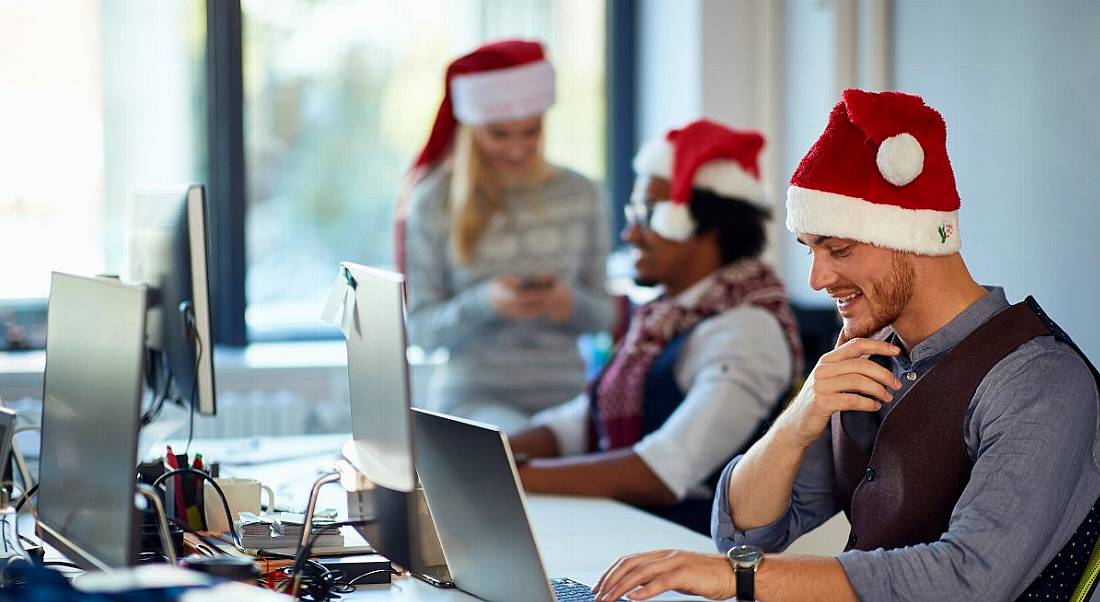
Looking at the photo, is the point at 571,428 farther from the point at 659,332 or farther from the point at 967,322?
the point at 967,322

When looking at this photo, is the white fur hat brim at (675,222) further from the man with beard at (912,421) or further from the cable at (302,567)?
the cable at (302,567)

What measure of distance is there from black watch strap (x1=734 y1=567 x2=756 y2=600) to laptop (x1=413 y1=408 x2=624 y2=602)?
0.24m

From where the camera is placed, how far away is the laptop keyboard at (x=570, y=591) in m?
1.79

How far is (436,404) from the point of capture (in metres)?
3.93

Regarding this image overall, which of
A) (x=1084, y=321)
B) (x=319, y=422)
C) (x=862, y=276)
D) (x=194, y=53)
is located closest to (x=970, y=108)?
(x=1084, y=321)

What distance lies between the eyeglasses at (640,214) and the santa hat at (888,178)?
1.26 m

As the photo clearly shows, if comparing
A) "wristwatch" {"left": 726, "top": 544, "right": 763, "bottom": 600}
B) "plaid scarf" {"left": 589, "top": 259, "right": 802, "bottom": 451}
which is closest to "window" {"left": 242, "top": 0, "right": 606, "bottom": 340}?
"plaid scarf" {"left": 589, "top": 259, "right": 802, "bottom": 451}

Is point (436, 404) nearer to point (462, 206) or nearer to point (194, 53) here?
point (462, 206)

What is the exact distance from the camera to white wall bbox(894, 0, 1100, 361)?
2.47 metres

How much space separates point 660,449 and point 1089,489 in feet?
3.70

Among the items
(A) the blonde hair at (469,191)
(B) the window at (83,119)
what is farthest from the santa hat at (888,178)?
(B) the window at (83,119)

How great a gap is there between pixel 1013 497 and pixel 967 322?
0.99 ft

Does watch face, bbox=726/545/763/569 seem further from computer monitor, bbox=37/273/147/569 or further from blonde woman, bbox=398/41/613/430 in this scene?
blonde woman, bbox=398/41/613/430

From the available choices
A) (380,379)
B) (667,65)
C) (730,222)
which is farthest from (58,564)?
(667,65)
